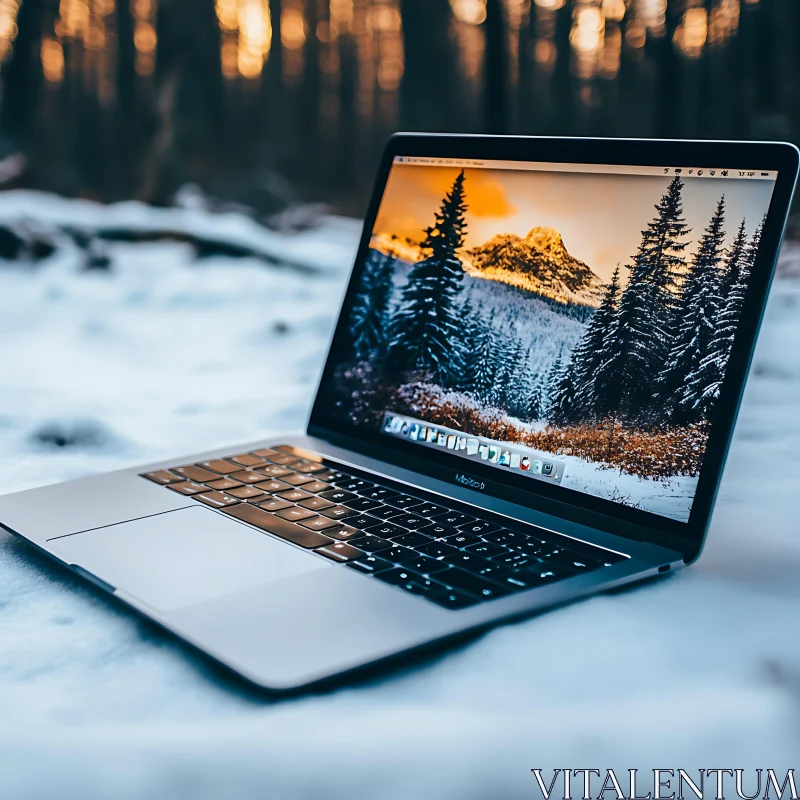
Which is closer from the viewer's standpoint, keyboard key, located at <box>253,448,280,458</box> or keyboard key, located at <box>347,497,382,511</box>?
keyboard key, located at <box>347,497,382,511</box>

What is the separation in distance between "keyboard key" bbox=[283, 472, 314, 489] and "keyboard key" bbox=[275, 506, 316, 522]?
5 cm

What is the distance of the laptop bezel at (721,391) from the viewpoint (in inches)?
20.1

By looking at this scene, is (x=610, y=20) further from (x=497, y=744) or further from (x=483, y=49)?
(x=497, y=744)

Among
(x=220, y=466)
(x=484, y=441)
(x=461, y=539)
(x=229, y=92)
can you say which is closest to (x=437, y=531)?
(x=461, y=539)

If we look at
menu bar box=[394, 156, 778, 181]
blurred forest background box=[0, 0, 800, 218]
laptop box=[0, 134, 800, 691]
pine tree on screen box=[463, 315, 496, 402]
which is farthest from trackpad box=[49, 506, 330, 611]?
blurred forest background box=[0, 0, 800, 218]

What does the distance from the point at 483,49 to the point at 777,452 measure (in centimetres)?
99

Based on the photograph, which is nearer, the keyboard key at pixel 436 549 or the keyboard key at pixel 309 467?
the keyboard key at pixel 436 549

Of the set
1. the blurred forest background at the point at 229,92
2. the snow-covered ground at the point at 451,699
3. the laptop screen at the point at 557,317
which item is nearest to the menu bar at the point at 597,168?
the laptop screen at the point at 557,317

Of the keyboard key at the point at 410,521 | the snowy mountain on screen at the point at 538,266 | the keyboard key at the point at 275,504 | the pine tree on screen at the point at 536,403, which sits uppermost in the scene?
the snowy mountain on screen at the point at 538,266

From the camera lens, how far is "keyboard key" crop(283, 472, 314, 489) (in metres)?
0.65

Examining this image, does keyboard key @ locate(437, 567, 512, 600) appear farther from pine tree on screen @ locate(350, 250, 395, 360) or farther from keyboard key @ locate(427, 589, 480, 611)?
pine tree on screen @ locate(350, 250, 395, 360)

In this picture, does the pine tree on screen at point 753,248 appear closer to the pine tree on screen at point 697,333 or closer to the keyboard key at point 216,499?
the pine tree on screen at point 697,333

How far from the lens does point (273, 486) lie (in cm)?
64

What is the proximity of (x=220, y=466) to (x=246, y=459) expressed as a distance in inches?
1.0
